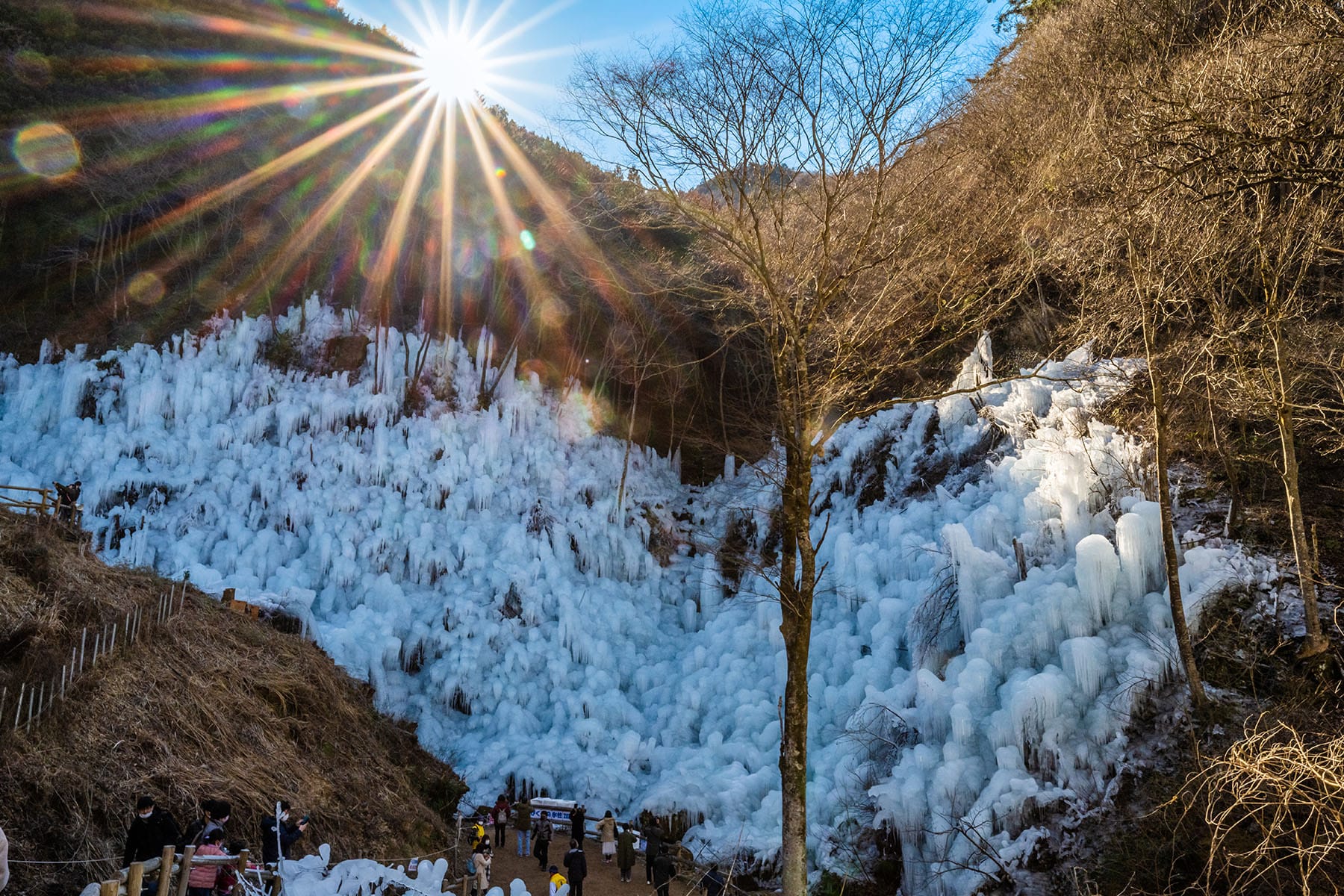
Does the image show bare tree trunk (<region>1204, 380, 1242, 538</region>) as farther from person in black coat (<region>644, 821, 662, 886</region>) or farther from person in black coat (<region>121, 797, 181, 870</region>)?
person in black coat (<region>121, 797, 181, 870</region>)

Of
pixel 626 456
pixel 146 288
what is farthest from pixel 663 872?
pixel 146 288

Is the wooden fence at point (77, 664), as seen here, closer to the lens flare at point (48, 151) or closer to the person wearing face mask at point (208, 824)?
the person wearing face mask at point (208, 824)

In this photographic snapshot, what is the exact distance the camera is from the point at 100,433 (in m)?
16.0

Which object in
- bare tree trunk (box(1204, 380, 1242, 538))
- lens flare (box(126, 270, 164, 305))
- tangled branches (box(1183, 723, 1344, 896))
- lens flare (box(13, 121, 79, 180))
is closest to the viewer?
tangled branches (box(1183, 723, 1344, 896))

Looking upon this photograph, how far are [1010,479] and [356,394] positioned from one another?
1381 centimetres

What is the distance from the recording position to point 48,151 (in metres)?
20.0

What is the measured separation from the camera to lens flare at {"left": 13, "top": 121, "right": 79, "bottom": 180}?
20.0 meters

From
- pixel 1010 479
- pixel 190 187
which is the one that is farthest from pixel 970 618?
pixel 190 187

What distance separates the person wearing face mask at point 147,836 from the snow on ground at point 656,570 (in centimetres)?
696

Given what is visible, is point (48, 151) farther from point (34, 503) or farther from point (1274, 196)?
point (1274, 196)

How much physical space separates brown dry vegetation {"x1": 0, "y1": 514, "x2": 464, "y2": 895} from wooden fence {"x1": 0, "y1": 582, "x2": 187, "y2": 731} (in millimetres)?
86

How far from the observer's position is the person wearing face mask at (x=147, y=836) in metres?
4.93

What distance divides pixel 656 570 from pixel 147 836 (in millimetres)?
13093

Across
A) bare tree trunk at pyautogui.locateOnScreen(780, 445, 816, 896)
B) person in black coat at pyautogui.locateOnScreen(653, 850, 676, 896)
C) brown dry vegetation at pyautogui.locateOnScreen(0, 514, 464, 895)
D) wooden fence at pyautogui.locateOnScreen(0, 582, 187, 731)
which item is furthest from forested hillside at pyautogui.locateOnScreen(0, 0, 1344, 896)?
wooden fence at pyautogui.locateOnScreen(0, 582, 187, 731)
